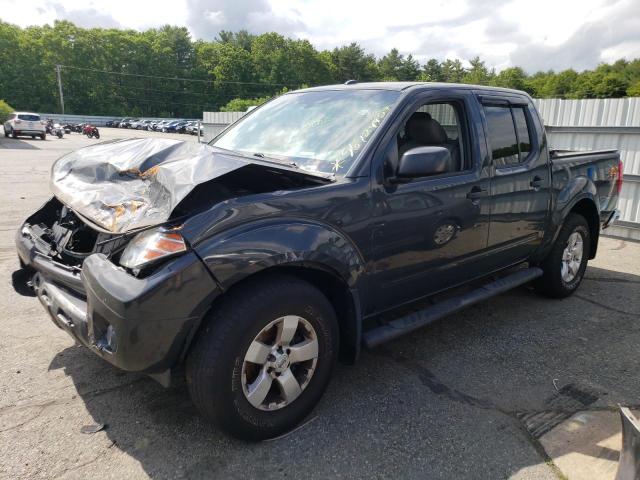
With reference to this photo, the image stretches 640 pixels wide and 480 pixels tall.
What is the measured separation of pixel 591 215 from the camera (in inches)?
198

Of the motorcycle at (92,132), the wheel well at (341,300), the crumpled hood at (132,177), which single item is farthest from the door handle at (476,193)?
the motorcycle at (92,132)

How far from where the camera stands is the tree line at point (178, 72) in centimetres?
7806

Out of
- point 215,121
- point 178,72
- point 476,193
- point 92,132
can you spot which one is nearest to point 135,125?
point 92,132

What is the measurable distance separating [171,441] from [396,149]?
2139 millimetres

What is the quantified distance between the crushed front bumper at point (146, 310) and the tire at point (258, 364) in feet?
0.42

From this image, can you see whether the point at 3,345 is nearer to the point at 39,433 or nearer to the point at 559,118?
the point at 39,433

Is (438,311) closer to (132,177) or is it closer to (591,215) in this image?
(132,177)

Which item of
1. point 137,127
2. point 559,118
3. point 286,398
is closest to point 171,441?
point 286,398

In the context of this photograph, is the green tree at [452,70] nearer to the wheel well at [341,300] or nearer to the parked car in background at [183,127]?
the parked car in background at [183,127]

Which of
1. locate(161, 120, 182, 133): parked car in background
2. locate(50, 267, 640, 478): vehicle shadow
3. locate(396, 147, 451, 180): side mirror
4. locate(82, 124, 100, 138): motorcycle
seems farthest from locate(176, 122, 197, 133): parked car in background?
locate(396, 147, 451, 180): side mirror

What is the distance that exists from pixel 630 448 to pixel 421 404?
3.86 feet

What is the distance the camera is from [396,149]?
3.05 metres

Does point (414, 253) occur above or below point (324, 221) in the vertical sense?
below

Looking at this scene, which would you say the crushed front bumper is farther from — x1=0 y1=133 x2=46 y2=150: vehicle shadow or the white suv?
the white suv
